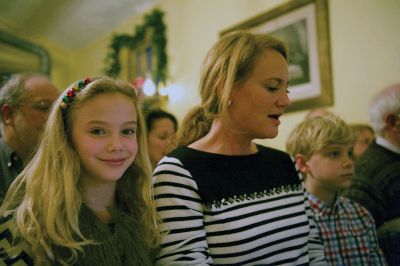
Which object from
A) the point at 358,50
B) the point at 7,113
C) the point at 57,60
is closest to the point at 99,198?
the point at 7,113

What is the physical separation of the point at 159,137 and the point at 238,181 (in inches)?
55.5

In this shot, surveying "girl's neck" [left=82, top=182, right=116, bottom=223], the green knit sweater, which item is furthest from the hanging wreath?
the green knit sweater

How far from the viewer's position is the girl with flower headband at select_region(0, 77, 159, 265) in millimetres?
979

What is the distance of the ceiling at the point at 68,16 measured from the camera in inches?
179

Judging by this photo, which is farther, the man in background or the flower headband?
the man in background

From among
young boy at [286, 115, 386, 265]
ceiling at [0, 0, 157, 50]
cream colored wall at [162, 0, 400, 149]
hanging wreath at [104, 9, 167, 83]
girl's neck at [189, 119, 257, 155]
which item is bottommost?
young boy at [286, 115, 386, 265]

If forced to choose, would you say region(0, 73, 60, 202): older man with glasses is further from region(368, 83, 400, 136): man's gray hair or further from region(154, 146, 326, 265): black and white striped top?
region(368, 83, 400, 136): man's gray hair

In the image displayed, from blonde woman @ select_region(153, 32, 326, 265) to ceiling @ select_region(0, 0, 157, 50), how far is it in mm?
3925

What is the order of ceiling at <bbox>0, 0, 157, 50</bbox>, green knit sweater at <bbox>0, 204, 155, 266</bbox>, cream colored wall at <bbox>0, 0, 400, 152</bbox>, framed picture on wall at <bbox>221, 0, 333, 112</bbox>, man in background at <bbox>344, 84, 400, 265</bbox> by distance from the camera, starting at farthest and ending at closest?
ceiling at <bbox>0, 0, 157, 50</bbox>
framed picture on wall at <bbox>221, 0, 333, 112</bbox>
cream colored wall at <bbox>0, 0, 400, 152</bbox>
man in background at <bbox>344, 84, 400, 265</bbox>
green knit sweater at <bbox>0, 204, 155, 266</bbox>

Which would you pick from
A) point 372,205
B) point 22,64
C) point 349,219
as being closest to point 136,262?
point 349,219

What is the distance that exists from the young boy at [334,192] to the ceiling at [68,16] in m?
3.71

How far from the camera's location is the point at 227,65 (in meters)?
1.23

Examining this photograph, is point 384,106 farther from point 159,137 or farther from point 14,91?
point 14,91

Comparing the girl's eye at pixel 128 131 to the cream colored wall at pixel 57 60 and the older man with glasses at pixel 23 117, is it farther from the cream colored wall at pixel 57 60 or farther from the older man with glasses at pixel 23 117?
the cream colored wall at pixel 57 60
